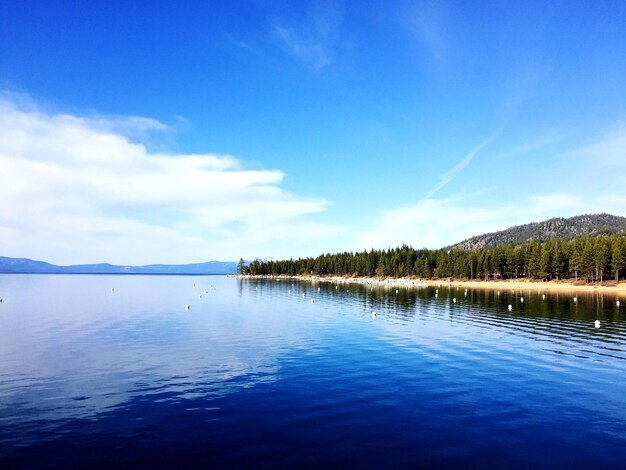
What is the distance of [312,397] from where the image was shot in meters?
27.2

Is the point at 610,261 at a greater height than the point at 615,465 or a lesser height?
greater

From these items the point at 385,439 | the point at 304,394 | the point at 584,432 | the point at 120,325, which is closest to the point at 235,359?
the point at 304,394

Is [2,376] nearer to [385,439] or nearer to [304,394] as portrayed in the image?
[304,394]

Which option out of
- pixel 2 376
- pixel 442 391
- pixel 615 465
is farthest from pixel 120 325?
pixel 615 465

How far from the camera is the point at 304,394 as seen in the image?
91.1 feet

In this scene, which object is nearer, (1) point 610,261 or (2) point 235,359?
(2) point 235,359

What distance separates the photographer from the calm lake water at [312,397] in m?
19.1

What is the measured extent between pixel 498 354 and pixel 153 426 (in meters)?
33.5

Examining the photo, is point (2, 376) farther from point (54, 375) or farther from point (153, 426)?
point (153, 426)

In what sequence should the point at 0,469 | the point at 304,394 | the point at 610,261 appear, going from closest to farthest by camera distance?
1. the point at 0,469
2. the point at 304,394
3. the point at 610,261

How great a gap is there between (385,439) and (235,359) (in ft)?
67.6

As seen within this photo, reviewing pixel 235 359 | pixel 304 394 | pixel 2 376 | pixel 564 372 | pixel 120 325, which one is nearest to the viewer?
pixel 304 394

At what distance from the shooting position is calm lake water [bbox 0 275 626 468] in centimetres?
1906

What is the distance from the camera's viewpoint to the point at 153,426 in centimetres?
2186
